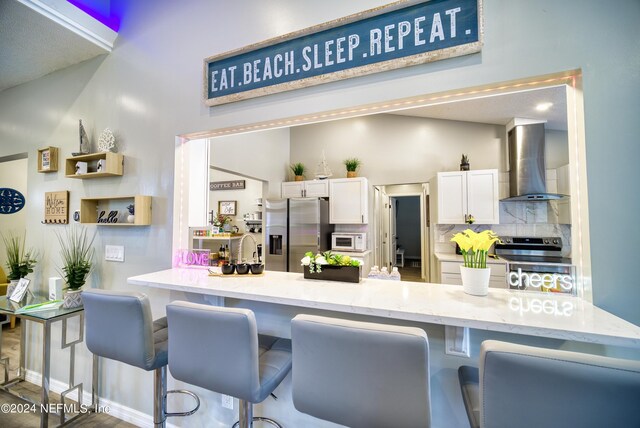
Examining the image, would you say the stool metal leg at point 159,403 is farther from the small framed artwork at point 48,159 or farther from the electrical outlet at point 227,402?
A: the small framed artwork at point 48,159

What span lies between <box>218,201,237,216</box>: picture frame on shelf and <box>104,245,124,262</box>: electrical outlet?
3.60 m

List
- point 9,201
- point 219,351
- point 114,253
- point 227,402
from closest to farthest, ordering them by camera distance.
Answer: point 219,351 → point 227,402 → point 114,253 → point 9,201

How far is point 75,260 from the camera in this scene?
203 cm

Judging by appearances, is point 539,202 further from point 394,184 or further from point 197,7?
point 197,7

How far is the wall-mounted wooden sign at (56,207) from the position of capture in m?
2.22

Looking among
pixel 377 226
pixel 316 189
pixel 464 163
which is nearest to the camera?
pixel 464 163

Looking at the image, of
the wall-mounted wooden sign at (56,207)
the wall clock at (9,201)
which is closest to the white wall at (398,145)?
the wall-mounted wooden sign at (56,207)

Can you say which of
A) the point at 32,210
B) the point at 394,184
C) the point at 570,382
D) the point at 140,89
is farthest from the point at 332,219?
the point at 570,382

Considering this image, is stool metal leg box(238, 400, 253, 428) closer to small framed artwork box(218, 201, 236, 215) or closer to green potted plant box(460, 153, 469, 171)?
green potted plant box(460, 153, 469, 171)

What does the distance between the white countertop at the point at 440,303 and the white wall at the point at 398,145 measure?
3.32m

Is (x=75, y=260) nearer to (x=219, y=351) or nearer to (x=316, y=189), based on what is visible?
(x=219, y=351)

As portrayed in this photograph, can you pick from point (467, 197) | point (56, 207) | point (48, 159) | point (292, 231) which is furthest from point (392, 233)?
point (48, 159)

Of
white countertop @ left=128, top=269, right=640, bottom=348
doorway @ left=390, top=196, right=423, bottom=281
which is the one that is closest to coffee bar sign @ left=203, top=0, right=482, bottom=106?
white countertop @ left=128, top=269, right=640, bottom=348

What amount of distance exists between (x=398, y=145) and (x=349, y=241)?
1.83 m
